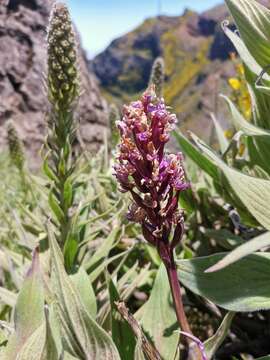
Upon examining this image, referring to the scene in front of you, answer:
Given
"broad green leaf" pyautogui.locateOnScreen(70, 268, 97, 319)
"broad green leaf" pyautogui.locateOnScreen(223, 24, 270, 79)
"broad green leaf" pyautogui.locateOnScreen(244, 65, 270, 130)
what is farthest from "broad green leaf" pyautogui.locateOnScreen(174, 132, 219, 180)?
"broad green leaf" pyautogui.locateOnScreen(70, 268, 97, 319)

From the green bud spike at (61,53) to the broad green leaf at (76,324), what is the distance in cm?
81

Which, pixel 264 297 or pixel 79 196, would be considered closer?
pixel 264 297

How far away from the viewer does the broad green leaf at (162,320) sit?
3.55 ft

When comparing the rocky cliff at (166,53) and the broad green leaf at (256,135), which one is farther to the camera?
the rocky cliff at (166,53)

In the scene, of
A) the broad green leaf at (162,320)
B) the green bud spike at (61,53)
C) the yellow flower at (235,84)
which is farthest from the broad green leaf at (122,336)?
the yellow flower at (235,84)

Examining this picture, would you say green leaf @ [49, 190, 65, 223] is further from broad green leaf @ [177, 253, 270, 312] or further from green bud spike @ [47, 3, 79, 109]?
broad green leaf @ [177, 253, 270, 312]

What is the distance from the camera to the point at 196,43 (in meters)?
138

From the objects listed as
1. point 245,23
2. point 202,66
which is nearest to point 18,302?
point 245,23

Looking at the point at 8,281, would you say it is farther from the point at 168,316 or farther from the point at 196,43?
the point at 196,43

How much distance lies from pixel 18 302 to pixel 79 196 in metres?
1.37

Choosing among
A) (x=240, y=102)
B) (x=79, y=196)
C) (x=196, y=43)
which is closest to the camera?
(x=79, y=196)

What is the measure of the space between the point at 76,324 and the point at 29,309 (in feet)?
0.37

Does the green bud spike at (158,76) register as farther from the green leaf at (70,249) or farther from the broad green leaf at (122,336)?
the broad green leaf at (122,336)

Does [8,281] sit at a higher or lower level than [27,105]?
lower
